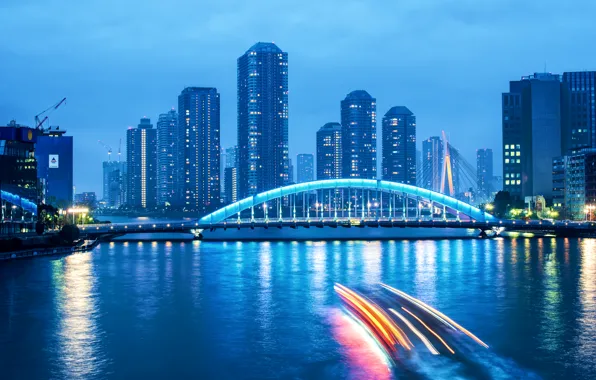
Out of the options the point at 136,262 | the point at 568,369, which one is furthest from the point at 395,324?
the point at 136,262

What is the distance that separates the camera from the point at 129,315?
31.2 m

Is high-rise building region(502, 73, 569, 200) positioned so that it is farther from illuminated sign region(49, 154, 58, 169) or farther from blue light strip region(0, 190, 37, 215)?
blue light strip region(0, 190, 37, 215)

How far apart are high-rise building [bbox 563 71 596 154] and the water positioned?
11107 centimetres

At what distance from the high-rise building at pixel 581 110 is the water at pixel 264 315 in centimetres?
11107

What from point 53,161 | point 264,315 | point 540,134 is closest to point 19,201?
point 53,161

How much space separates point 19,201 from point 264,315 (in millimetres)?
63900

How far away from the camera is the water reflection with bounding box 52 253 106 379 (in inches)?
870

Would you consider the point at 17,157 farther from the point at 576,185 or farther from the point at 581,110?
the point at 581,110

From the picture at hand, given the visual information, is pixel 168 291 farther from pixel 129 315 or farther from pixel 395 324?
pixel 395 324

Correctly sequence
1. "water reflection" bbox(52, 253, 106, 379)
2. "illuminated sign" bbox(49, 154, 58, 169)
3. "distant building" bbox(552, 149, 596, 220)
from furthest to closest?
"illuminated sign" bbox(49, 154, 58, 169) < "distant building" bbox(552, 149, 596, 220) < "water reflection" bbox(52, 253, 106, 379)

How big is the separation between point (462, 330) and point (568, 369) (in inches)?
173

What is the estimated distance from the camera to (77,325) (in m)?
28.8

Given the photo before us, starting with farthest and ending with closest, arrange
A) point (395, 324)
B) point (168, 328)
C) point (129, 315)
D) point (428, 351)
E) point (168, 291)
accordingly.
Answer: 1. point (168, 291)
2. point (129, 315)
3. point (168, 328)
4. point (395, 324)
5. point (428, 351)

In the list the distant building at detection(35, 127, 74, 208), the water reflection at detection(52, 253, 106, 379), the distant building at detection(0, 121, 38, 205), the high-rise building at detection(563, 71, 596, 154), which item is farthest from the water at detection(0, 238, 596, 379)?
the high-rise building at detection(563, 71, 596, 154)
